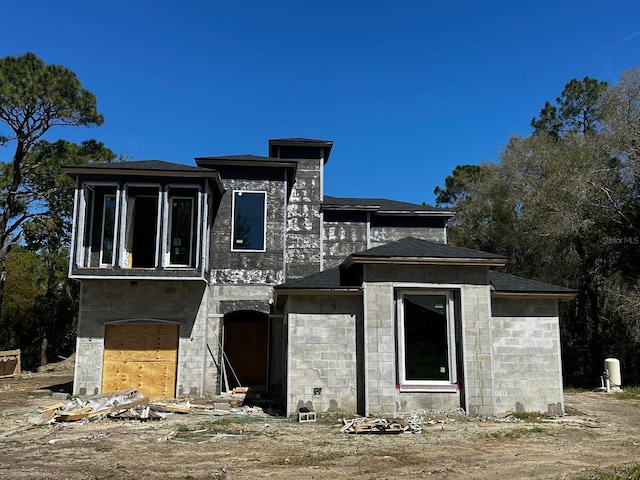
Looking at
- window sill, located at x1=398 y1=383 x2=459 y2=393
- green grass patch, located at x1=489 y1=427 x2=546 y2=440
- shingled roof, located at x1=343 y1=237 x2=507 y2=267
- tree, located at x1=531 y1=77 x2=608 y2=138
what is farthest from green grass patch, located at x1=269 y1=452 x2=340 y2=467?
tree, located at x1=531 y1=77 x2=608 y2=138

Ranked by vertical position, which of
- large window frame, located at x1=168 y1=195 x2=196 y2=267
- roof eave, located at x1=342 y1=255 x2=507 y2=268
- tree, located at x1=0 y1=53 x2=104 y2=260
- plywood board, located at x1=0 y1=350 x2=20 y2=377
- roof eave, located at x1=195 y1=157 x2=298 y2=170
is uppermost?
tree, located at x1=0 y1=53 x2=104 y2=260

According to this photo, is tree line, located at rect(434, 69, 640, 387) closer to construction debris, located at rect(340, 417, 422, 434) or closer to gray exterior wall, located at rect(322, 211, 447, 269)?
gray exterior wall, located at rect(322, 211, 447, 269)

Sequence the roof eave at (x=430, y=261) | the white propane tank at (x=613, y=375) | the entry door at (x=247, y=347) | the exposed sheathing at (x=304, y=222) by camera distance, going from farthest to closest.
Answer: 1. the white propane tank at (x=613, y=375)
2. the exposed sheathing at (x=304, y=222)
3. the entry door at (x=247, y=347)
4. the roof eave at (x=430, y=261)

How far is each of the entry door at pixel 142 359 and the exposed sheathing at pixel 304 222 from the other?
14.4 ft

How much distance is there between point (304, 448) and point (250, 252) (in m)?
8.51

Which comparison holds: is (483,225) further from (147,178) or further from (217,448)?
(217,448)

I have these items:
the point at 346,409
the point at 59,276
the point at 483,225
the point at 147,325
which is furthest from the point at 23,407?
the point at 483,225

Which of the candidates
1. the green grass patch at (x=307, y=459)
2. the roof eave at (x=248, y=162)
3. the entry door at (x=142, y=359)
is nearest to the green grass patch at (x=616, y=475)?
→ the green grass patch at (x=307, y=459)

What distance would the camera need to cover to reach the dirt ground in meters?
7.36

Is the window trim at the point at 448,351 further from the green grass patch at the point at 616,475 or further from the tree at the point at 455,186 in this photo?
the tree at the point at 455,186

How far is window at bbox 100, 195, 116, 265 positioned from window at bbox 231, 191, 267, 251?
3588 millimetres

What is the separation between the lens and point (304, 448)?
352 inches

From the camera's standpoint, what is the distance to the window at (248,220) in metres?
16.7

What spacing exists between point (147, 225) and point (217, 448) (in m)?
8.79
